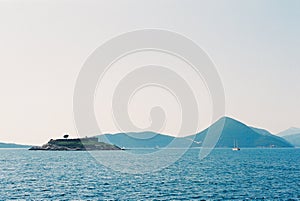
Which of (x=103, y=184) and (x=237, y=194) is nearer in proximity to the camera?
(x=237, y=194)

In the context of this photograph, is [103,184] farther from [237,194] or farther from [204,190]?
[237,194]

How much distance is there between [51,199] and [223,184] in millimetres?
50081

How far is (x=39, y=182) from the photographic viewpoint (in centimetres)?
9981

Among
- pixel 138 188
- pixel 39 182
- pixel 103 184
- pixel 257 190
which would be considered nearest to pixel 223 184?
pixel 257 190

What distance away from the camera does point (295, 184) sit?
316 ft

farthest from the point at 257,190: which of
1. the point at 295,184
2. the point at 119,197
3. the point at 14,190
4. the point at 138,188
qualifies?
the point at 14,190

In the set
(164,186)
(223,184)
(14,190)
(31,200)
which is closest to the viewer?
(31,200)

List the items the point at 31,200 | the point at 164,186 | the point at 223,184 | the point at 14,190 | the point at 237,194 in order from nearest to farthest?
the point at 31,200 → the point at 237,194 → the point at 14,190 → the point at 164,186 → the point at 223,184

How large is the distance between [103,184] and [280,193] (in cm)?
4881

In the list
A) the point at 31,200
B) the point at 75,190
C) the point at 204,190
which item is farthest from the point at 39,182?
the point at 204,190

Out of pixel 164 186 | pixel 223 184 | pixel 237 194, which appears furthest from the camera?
pixel 223 184

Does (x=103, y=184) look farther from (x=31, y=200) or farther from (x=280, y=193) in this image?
(x=280, y=193)

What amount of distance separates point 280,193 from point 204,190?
19.2 meters

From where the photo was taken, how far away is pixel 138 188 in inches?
3393
